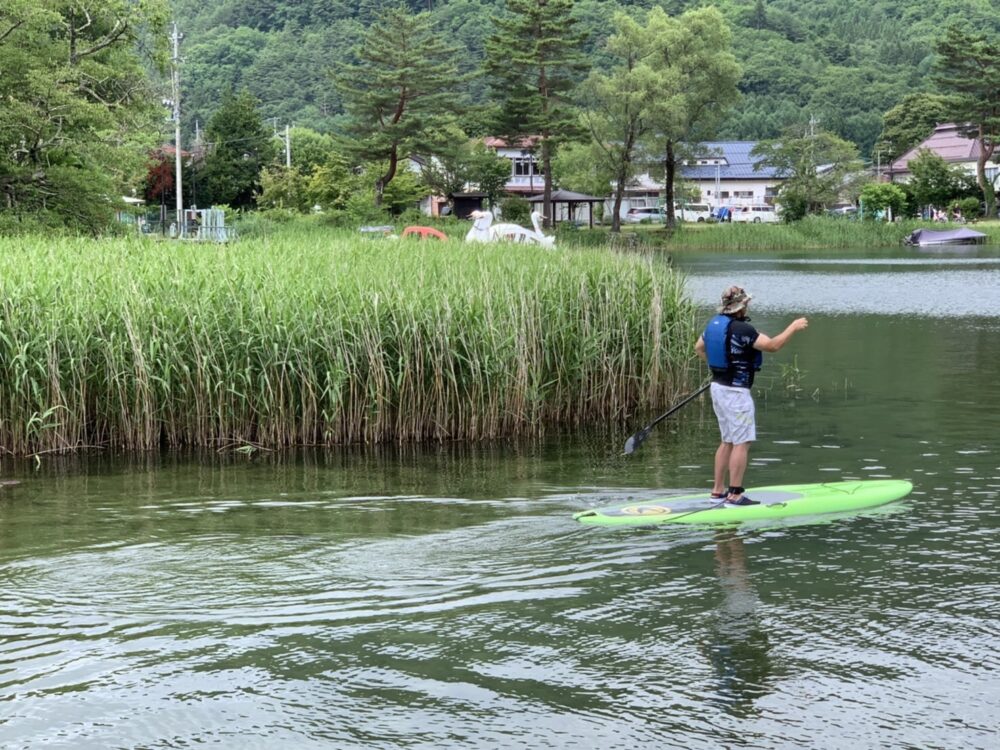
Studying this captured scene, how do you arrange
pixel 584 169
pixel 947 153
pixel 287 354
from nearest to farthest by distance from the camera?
pixel 287 354, pixel 584 169, pixel 947 153

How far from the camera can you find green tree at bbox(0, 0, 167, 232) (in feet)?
77.5

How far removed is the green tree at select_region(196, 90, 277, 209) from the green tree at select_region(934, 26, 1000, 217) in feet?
127

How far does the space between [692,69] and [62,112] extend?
46609mm

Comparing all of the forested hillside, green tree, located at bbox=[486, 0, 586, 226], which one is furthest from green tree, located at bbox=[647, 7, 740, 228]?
the forested hillside

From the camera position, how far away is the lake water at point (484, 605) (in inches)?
219

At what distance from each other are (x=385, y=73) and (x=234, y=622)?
53179mm

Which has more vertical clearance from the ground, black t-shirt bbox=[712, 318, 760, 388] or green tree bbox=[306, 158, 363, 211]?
green tree bbox=[306, 158, 363, 211]

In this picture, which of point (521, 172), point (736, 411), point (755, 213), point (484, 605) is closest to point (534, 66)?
point (755, 213)

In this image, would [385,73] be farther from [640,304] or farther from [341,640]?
[341,640]

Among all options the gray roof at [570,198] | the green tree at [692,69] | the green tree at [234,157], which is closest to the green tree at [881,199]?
the green tree at [692,69]

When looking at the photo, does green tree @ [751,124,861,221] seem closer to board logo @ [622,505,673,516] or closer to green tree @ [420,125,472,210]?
green tree @ [420,125,472,210]

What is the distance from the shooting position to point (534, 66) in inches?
2419

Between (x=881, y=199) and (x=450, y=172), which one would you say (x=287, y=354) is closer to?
(x=450, y=172)

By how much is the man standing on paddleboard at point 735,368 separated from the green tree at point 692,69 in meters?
55.5
